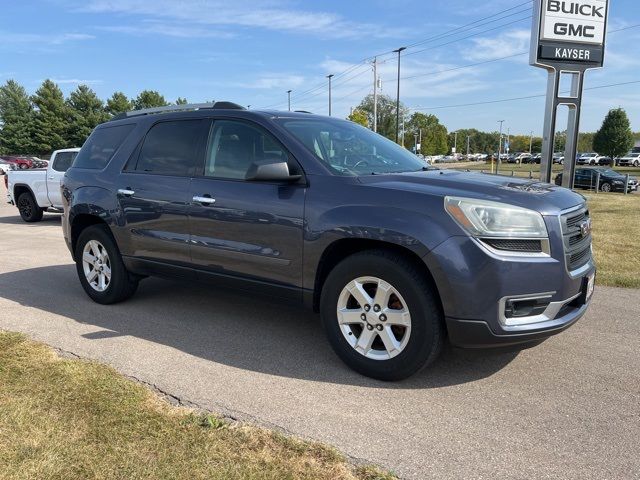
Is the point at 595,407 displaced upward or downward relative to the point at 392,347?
downward

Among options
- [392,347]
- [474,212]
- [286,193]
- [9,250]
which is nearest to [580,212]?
[474,212]

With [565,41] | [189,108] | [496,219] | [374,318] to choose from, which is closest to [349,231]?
[374,318]

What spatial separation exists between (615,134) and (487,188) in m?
60.2

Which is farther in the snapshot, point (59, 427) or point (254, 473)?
point (59, 427)

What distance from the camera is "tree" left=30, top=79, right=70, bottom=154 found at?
68.7 metres

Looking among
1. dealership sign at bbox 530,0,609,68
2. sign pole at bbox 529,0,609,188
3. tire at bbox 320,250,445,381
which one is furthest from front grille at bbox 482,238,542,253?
dealership sign at bbox 530,0,609,68

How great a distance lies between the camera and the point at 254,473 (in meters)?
2.52

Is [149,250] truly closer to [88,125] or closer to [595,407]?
[595,407]

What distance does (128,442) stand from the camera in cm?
275

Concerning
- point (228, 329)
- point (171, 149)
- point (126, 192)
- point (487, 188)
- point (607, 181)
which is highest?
point (171, 149)

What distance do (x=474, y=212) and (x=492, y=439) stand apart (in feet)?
4.21

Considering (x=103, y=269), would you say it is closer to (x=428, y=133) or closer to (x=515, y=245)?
(x=515, y=245)

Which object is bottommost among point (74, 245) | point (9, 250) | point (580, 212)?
point (9, 250)

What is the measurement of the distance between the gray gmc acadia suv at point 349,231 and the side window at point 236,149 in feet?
0.04
